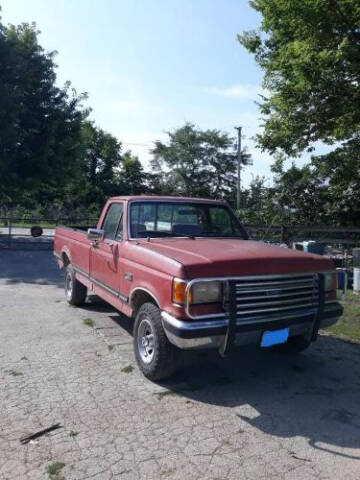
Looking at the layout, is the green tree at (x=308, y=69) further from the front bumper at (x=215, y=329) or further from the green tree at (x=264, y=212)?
the front bumper at (x=215, y=329)

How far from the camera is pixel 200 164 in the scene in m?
50.7

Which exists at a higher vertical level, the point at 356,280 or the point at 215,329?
the point at 215,329

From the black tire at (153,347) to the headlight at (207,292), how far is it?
22.9 inches

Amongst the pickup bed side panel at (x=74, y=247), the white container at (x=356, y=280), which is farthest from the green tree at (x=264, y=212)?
the pickup bed side panel at (x=74, y=247)

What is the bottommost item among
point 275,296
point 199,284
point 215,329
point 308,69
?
point 215,329

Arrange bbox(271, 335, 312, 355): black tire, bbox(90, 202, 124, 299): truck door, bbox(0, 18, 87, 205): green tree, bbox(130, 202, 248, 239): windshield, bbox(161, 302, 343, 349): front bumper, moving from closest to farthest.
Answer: bbox(161, 302, 343, 349): front bumper, bbox(271, 335, 312, 355): black tire, bbox(90, 202, 124, 299): truck door, bbox(130, 202, 248, 239): windshield, bbox(0, 18, 87, 205): green tree

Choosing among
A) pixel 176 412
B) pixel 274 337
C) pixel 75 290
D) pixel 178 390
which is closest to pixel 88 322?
pixel 75 290

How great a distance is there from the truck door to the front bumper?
4.80 feet

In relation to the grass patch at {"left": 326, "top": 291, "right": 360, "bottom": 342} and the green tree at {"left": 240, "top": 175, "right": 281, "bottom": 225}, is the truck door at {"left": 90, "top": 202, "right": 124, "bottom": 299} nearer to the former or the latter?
the grass patch at {"left": 326, "top": 291, "right": 360, "bottom": 342}

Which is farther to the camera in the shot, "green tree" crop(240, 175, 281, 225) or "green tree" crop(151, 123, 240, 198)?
"green tree" crop(151, 123, 240, 198)

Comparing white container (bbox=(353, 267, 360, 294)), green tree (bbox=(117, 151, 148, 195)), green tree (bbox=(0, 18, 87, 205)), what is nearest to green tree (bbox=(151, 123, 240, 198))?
green tree (bbox=(117, 151, 148, 195))

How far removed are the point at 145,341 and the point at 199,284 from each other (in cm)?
115

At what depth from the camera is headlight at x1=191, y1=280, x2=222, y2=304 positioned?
3787 millimetres

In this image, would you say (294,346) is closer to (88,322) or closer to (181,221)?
(181,221)
